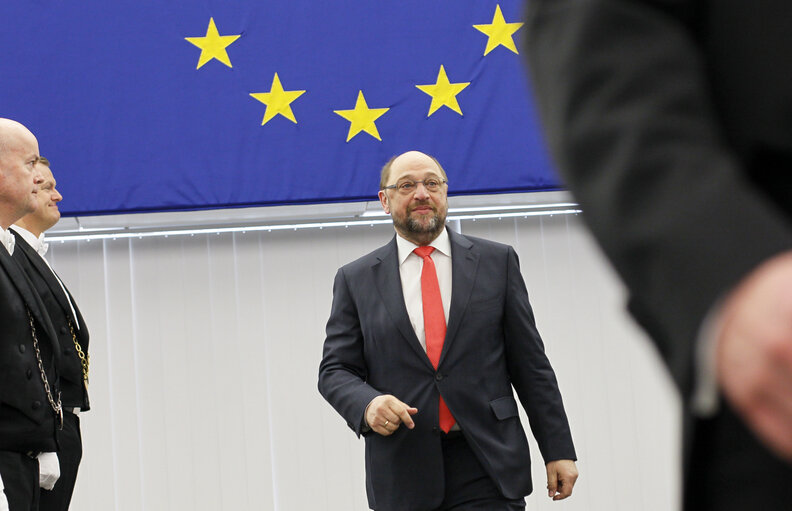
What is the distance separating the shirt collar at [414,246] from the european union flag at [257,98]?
1.11m

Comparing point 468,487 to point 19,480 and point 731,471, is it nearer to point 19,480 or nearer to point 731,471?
point 19,480

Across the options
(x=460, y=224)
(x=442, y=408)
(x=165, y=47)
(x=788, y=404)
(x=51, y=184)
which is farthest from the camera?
(x=460, y=224)

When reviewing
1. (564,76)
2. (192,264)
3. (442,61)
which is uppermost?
(442,61)

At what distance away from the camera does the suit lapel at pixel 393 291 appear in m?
3.17

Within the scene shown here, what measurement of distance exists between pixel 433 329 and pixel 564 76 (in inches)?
111

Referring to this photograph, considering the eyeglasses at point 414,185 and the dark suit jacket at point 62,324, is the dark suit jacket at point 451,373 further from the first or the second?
the dark suit jacket at point 62,324

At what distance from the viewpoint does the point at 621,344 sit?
5117mm

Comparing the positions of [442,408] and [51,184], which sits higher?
[51,184]

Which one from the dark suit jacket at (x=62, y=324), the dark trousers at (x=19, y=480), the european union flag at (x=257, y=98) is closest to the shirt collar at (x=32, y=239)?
the dark suit jacket at (x=62, y=324)

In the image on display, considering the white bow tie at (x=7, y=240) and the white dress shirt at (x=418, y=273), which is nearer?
the white bow tie at (x=7, y=240)

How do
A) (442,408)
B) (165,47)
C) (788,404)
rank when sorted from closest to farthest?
(788,404) → (442,408) → (165,47)

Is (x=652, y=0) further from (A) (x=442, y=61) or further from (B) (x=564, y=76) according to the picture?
(A) (x=442, y=61)

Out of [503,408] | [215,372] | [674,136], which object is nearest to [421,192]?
[503,408]

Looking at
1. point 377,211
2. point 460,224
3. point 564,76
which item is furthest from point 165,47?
point 564,76
